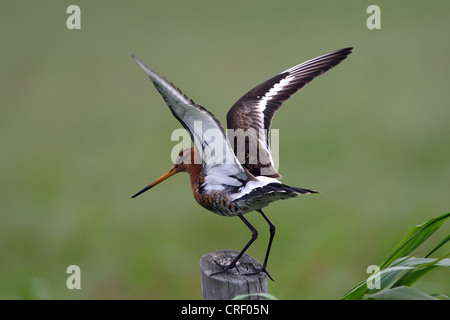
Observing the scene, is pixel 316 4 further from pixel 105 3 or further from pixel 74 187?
pixel 74 187

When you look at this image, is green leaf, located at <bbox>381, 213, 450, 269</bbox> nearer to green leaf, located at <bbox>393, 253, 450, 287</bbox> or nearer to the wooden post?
green leaf, located at <bbox>393, 253, 450, 287</bbox>

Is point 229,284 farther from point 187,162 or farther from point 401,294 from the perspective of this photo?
point 187,162

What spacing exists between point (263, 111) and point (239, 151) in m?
0.73

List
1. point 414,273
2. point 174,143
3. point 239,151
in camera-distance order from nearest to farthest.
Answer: point 414,273
point 239,151
point 174,143

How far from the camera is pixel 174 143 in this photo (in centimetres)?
1374

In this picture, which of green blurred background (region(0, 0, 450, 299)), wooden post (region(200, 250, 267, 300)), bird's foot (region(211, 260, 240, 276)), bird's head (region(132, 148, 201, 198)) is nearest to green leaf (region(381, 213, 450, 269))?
wooden post (region(200, 250, 267, 300))

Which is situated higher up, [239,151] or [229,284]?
[239,151]

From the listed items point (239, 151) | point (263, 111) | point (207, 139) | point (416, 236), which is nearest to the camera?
point (416, 236)

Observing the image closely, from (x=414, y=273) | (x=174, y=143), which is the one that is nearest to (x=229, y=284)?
(x=414, y=273)

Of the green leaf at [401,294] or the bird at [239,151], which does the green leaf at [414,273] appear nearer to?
the green leaf at [401,294]

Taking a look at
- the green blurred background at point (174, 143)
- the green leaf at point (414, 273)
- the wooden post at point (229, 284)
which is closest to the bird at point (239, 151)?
the wooden post at point (229, 284)

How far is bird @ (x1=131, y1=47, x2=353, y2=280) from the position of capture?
14.8ft

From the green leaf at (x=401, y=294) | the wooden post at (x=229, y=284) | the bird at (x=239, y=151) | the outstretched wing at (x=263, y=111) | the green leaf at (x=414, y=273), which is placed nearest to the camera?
the green leaf at (x=401, y=294)

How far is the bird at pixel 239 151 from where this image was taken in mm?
4500
